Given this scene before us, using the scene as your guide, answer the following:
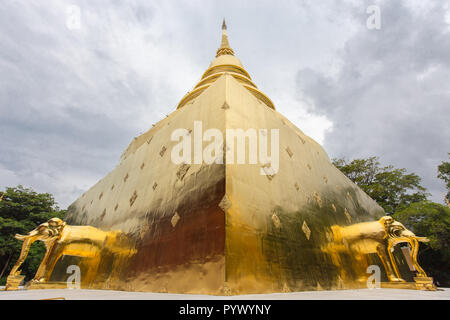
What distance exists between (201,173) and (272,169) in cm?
93

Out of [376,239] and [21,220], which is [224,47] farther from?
[21,220]

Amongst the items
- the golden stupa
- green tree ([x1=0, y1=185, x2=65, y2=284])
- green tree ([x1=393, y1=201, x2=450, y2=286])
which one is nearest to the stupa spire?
the golden stupa

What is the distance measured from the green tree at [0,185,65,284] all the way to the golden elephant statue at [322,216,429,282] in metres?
13.6

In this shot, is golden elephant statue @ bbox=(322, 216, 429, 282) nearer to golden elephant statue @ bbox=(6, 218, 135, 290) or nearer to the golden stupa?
the golden stupa

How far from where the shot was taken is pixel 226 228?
1811mm

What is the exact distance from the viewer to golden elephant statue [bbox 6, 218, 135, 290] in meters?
3.32

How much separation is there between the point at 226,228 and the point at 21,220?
15.6 meters

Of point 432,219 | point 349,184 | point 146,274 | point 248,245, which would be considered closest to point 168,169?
point 146,274

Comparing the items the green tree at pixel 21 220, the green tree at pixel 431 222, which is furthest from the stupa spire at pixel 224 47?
the green tree at pixel 21 220

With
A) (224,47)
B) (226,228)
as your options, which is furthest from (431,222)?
(224,47)

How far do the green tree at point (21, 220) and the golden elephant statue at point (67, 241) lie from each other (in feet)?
31.2

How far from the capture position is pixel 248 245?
6.22 ft

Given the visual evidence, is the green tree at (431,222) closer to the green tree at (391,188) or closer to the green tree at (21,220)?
the green tree at (391,188)

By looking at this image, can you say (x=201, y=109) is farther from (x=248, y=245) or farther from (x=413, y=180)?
(x=413, y=180)
